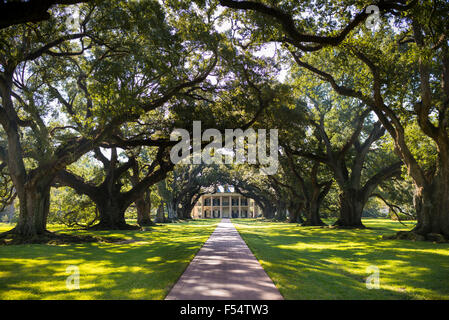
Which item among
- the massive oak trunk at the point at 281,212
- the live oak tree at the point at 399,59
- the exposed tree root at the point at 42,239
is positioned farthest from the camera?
the massive oak trunk at the point at 281,212

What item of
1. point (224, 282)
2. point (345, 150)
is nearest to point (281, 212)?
point (345, 150)

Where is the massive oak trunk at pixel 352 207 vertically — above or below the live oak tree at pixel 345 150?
below

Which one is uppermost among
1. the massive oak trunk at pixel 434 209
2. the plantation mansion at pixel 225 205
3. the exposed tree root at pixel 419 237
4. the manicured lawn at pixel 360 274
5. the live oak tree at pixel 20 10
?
the live oak tree at pixel 20 10

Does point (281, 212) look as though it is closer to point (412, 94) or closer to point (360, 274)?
point (412, 94)

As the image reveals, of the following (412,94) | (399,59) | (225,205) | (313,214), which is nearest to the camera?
(399,59)

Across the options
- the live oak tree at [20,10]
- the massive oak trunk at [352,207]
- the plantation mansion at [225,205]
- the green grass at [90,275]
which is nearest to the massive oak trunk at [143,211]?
the massive oak trunk at [352,207]

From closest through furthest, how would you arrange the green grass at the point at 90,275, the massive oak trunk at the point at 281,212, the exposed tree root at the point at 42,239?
1. the green grass at the point at 90,275
2. the exposed tree root at the point at 42,239
3. the massive oak trunk at the point at 281,212

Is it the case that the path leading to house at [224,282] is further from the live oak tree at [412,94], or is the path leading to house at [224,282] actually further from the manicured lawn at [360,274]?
the live oak tree at [412,94]

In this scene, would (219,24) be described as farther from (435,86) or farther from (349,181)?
(349,181)

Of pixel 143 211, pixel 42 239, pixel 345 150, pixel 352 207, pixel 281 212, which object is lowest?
pixel 281 212

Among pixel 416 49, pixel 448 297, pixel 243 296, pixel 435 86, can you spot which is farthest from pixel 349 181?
pixel 243 296

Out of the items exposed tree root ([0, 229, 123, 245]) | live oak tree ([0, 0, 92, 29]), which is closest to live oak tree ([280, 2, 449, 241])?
live oak tree ([0, 0, 92, 29])

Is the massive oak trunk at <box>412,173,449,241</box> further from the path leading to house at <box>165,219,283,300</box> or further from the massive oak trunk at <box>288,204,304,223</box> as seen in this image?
the massive oak trunk at <box>288,204,304,223</box>

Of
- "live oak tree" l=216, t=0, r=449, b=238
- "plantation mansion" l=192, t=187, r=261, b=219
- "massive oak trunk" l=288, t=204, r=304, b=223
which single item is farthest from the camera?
"plantation mansion" l=192, t=187, r=261, b=219
